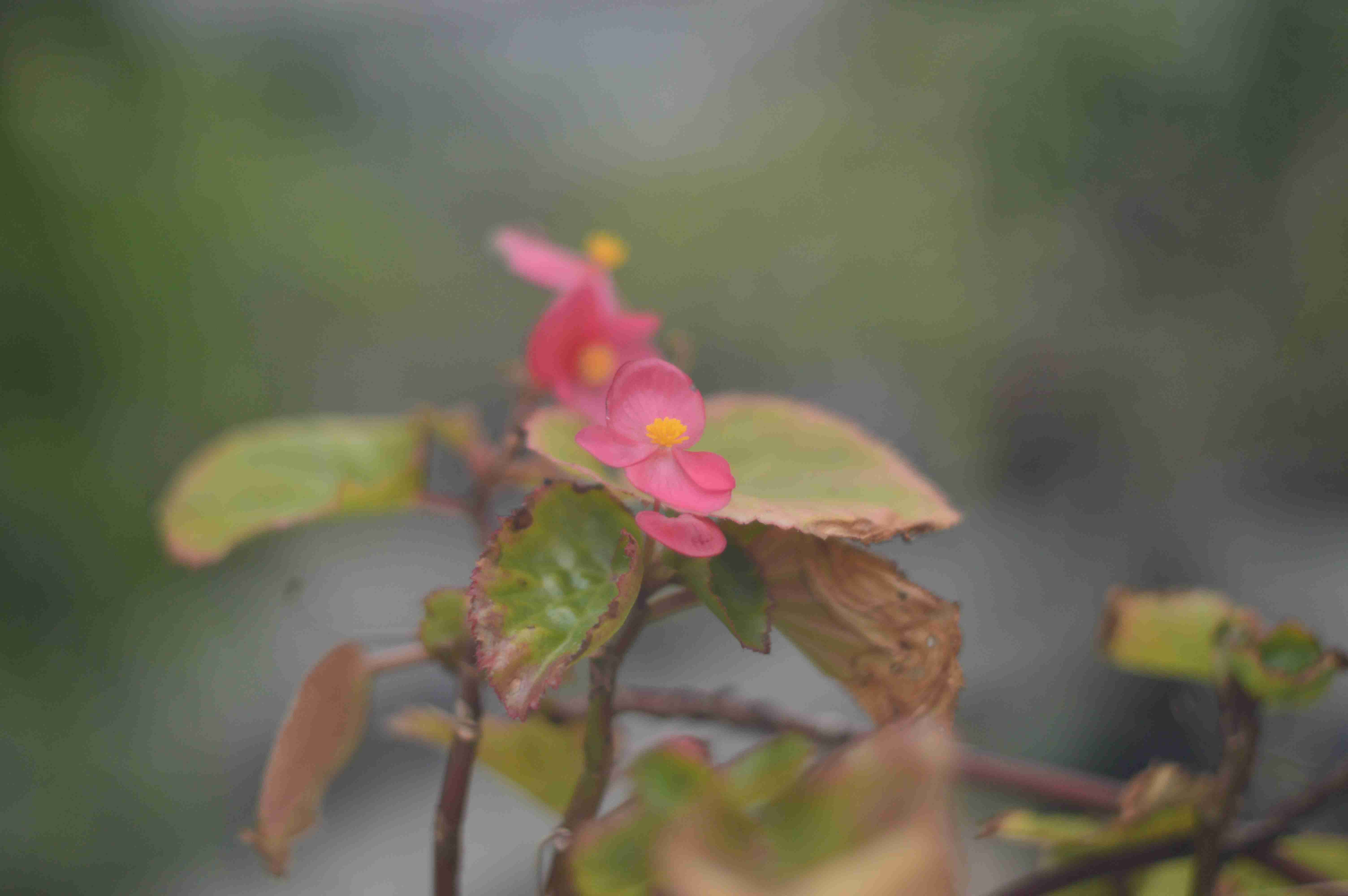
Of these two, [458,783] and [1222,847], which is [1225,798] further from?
[458,783]

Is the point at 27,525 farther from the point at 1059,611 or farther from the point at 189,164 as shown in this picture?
the point at 1059,611

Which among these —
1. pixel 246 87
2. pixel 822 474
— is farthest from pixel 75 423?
pixel 822 474

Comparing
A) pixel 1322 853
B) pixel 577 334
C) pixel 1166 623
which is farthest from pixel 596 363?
pixel 1322 853

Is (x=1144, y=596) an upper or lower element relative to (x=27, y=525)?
upper

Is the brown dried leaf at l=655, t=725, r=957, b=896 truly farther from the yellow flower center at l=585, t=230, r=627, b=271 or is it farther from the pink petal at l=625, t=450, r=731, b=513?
the yellow flower center at l=585, t=230, r=627, b=271

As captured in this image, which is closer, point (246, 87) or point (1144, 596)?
point (1144, 596)

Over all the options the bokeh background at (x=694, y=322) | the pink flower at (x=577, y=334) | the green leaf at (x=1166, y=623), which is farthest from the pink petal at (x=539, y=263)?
the bokeh background at (x=694, y=322)
